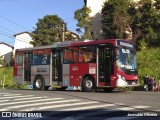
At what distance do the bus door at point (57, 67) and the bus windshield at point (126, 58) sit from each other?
4.94m

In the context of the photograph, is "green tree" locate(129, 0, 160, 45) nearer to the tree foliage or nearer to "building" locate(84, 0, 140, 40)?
the tree foliage

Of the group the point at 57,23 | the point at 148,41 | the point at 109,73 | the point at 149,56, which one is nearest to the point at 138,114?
the point at 109,73

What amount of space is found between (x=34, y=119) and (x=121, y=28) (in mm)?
32085

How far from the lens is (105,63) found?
23.5 metres

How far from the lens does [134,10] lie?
44625 millimetres

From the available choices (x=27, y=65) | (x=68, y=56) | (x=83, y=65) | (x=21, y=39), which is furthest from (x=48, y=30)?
(x=83, y=65)

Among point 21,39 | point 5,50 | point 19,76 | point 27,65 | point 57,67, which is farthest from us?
point 5,50

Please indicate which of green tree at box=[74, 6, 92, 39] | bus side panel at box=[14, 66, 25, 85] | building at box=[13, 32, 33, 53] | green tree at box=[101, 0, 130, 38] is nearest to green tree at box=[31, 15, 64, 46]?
green tree at box=[74, 6, 92, 39]

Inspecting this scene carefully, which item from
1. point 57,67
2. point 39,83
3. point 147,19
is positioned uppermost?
point 147,19

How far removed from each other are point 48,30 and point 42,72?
28.0 m

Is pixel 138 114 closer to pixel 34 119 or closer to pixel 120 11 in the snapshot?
pixel 34 119

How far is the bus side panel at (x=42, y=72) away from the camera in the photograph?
27375 mm

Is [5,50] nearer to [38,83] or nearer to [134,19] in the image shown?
[134,19]

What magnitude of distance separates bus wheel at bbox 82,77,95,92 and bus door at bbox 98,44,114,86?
750mm
